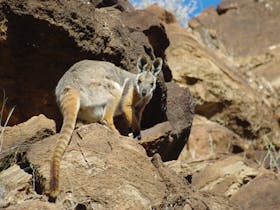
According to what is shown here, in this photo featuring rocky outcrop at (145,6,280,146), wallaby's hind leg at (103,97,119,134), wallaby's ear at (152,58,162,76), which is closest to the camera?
wallaby's hind leg at (103,97,119,134)

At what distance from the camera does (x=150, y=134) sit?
29.4 ft

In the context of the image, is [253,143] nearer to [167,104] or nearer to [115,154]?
[167,104]

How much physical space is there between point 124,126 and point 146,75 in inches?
31.3

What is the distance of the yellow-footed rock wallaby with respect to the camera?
7754mm

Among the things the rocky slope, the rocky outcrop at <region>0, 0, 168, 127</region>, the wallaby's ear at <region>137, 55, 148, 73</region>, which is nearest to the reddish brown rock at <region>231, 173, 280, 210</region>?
the rocky slope

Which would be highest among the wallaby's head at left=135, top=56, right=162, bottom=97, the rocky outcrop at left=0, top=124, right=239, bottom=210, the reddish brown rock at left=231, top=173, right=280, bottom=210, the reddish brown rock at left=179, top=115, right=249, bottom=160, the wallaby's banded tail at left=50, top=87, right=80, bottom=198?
the wallaby's head at left=135, top=56, right=162, bottom=97

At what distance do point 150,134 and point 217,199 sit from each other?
7.39ft

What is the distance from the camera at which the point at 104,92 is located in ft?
26.8

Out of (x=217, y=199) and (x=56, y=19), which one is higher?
(x=56, y=19)

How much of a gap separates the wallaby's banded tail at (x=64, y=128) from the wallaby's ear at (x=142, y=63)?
150 centimetres

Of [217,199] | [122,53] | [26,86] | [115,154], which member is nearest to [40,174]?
[115,154]

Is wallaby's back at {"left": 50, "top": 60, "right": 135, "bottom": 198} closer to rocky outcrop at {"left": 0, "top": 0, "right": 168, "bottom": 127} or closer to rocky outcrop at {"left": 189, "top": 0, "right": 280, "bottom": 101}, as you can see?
rocky outcrop at {"left": 0, "top": 0, "right": 168, "bottom": 127}

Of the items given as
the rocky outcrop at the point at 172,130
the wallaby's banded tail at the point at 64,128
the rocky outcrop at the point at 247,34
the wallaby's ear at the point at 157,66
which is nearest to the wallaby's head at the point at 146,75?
the wallaby's ear at the point at 157,66

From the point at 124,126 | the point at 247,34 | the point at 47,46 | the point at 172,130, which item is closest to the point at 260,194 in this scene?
the point at 172,130
